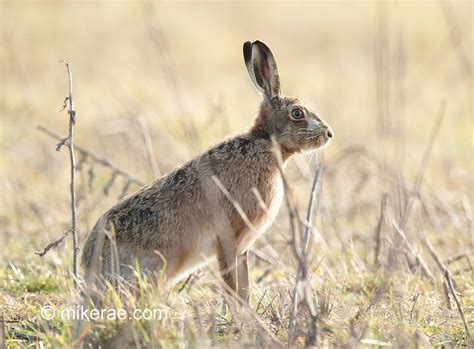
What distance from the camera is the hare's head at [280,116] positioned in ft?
19.3

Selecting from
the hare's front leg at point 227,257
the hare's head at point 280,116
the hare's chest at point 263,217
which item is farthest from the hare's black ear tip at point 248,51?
the hare's front leg at point 227,257

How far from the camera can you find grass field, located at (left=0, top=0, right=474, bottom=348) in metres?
4.75

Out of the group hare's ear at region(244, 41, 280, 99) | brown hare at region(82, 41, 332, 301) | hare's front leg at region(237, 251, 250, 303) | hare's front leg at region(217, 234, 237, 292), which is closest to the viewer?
brown hare at region(82, 41, 332, 301)

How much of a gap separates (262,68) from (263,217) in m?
1.13

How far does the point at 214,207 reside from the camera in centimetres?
545

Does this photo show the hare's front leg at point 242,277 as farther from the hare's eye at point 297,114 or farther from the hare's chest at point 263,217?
the hare's eye at point 297,114

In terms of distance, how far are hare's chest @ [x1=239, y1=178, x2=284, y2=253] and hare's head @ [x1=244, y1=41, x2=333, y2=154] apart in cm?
37

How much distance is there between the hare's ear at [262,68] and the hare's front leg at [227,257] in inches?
48.7

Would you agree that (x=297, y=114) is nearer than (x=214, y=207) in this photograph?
No
